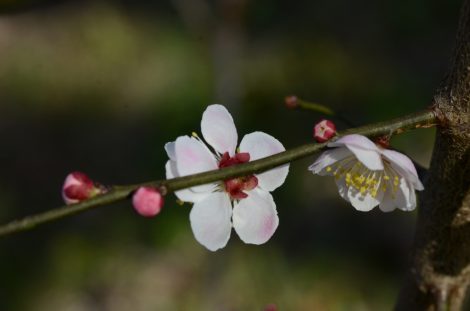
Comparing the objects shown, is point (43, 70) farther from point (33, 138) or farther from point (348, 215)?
point (348, 215)

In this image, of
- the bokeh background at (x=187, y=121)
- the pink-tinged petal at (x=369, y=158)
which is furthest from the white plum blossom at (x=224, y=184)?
the bokeh background at (x=187, y=121)

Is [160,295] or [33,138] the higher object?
[33,138]

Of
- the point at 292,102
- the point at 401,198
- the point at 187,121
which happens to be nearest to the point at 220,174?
the point at 401,198

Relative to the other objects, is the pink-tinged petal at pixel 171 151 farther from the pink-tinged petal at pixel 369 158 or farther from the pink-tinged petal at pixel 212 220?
the pink-tinged petal at pixel 369 158

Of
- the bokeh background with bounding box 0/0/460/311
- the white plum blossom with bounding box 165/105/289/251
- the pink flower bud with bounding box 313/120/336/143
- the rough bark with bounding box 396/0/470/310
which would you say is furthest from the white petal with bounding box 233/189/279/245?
the bokeh background with bounding box 0/0/460/311

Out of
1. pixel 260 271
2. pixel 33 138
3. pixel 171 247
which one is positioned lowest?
pixel 260 271

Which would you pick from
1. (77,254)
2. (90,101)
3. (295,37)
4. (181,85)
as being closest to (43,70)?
(90,101)
